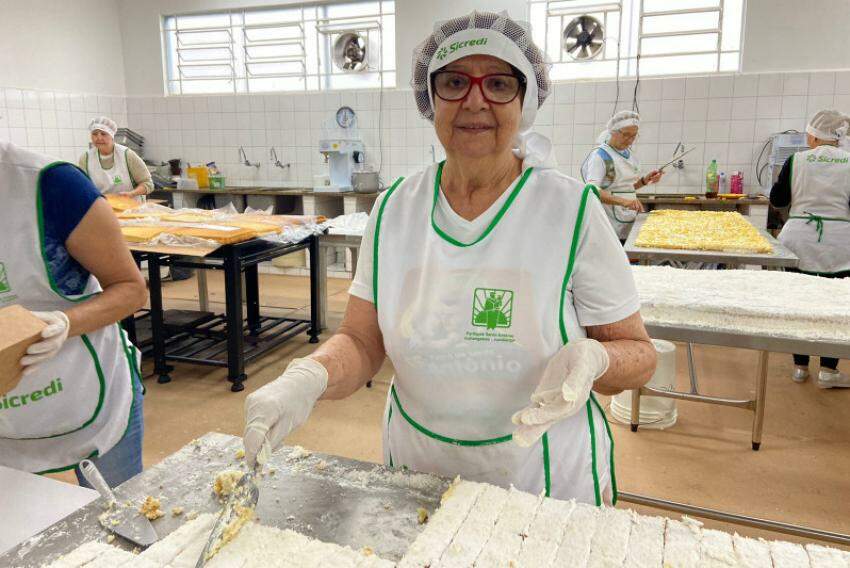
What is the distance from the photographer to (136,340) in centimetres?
434

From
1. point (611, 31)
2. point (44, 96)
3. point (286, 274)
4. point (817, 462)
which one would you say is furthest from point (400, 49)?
point (817, 462)

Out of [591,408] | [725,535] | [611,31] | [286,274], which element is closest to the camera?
[725,535]

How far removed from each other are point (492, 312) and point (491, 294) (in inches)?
1.4

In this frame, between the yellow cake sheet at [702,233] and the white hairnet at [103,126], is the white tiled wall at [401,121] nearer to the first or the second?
the white hairnet at [103,126]

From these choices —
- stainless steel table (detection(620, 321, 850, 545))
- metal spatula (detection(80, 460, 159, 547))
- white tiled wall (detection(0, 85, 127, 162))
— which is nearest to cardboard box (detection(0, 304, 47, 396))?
metal spatula (detection(80, 460, 159, 547))

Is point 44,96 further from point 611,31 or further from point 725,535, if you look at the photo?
point 725,535

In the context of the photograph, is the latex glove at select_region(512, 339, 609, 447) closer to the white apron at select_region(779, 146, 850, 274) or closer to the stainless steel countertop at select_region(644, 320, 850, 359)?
the stainless steel countertop at select_region(644, 320, 850, 359)

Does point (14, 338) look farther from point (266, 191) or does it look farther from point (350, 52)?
point (350, 52)

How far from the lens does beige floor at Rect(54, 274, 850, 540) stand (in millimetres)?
2659

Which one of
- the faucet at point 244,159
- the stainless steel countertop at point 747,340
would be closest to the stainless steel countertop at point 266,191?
the faucet at point 244,159

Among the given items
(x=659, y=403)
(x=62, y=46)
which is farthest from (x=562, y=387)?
(x=62, y=46)

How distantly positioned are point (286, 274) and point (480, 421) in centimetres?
621

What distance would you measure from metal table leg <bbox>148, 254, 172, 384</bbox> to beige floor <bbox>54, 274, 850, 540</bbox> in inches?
3.7

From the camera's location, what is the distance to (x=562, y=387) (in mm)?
1055
